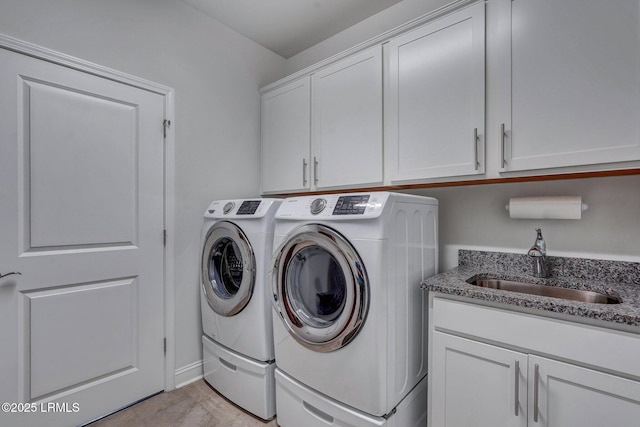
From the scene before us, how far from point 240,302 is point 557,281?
172 cm

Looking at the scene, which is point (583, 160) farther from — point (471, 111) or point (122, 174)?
point (122, 174)

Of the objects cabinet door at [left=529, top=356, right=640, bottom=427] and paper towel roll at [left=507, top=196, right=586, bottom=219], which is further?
paper towel roll at [left=507, top=196, right=586, bottom=219]

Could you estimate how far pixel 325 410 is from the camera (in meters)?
1.46

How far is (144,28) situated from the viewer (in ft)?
6.46

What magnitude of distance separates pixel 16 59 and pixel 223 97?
1.19 metres

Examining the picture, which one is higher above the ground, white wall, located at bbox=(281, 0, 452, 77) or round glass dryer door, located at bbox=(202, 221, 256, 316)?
white wall, located at bbox=(281, 0, 452, 77)

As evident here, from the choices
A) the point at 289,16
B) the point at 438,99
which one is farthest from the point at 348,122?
the point at 289,16

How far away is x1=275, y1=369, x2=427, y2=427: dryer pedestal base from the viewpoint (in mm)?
1356

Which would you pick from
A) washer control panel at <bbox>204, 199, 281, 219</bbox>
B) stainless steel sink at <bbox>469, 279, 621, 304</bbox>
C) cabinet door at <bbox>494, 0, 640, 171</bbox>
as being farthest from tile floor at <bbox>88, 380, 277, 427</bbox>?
cabinet door at <bbox>494, 0, 640, 171</bbox>

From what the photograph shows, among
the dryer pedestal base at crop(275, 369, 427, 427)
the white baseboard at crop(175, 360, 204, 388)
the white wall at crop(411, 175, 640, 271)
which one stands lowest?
the white baseboard at crop(175, 360, 204, 388)

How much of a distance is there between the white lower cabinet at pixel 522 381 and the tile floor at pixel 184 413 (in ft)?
3.43

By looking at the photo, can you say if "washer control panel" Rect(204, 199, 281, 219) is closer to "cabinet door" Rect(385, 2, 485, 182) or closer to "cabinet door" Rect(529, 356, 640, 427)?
"cabinet door" Rect(385, 2, 485, 182)

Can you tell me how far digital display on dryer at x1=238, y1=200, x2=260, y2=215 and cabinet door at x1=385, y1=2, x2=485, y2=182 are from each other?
2.79 feet

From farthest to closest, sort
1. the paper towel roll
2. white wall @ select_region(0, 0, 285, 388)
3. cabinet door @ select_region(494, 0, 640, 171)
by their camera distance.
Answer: white wall @ select_region(0, 0, 285, 388)
the paper towel roll
cabinet door @ select_region(494, 0, 640, 171)
